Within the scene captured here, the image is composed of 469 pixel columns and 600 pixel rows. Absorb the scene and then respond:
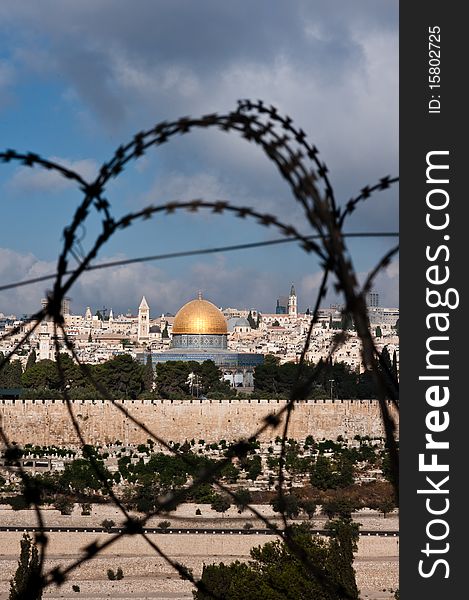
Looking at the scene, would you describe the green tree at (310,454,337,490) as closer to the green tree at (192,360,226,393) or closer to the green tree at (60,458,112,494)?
the green tree at (60,458,112,494)

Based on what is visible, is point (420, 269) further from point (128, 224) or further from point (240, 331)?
point (240, 331)

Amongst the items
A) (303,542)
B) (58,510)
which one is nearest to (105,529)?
(58,510)

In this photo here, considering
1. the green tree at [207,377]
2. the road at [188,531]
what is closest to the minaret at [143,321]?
the green tree at [207,377]

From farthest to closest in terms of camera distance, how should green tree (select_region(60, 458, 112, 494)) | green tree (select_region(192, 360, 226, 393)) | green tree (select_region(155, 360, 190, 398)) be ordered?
green tree (select_region(192, 360, 226, 393))
green tree (select_region(155, 360, 190, 398))
green tree (select_region(60, 458, 112, 494))

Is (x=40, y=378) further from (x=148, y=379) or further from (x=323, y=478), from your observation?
(x=323, y=478)

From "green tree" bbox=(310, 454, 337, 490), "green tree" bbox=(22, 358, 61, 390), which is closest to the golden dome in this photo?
"green tree" bbox=(22, 358, 61, 390)

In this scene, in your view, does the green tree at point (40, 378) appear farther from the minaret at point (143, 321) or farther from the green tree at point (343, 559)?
the minaret at point (143, 321)

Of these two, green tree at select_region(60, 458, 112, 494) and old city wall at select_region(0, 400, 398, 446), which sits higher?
old city wall at select_region(0, 400, 398, 446)
